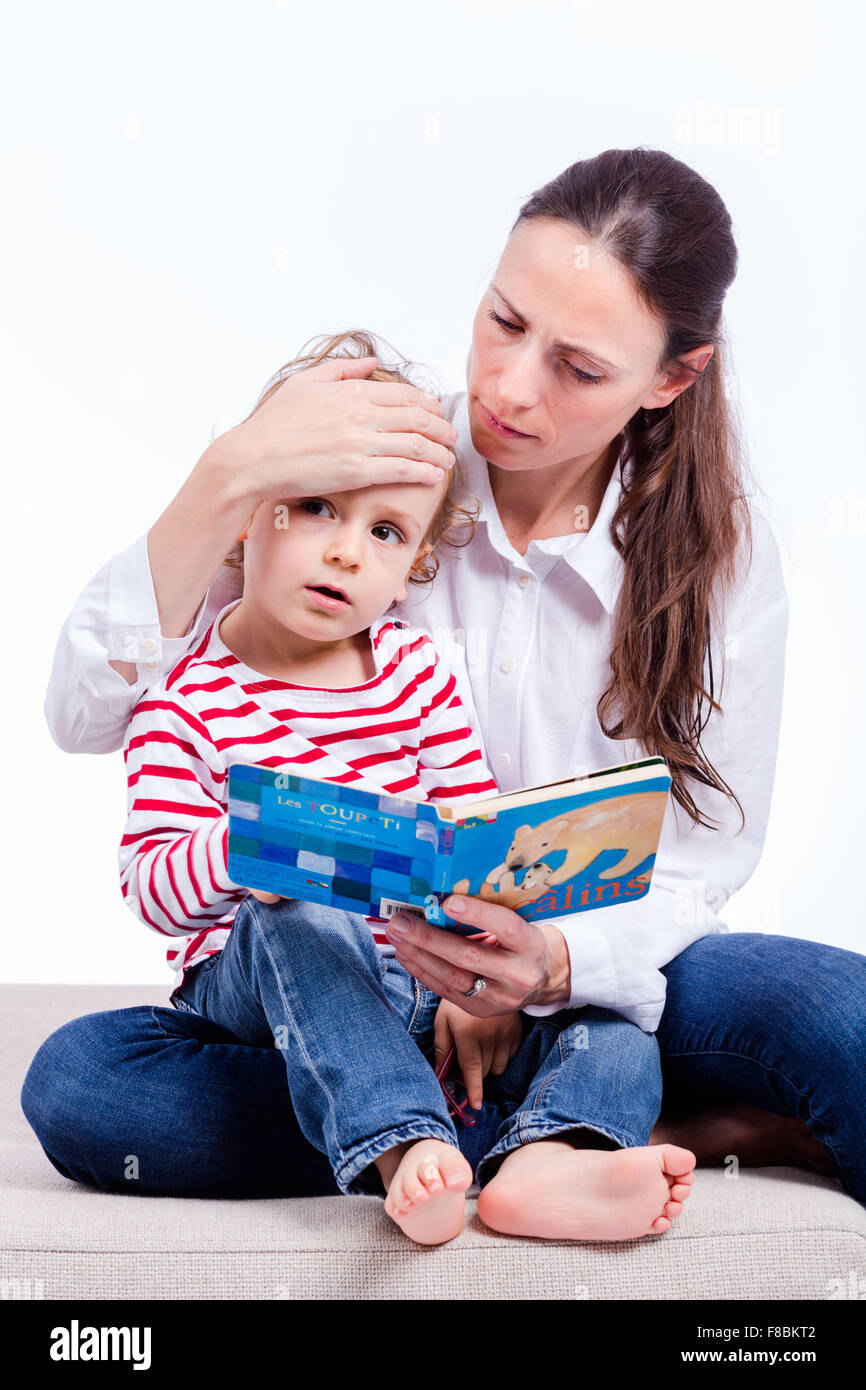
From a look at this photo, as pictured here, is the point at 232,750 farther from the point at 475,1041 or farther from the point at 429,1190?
the point at 429,1190

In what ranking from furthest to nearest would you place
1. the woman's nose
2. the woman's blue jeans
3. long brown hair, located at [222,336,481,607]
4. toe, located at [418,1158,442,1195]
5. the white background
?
the white background, long brown hair, located at [222,336,481,607], the woman's nose, the woman's blue jeans, toe, located at [418,1158,442,1195]

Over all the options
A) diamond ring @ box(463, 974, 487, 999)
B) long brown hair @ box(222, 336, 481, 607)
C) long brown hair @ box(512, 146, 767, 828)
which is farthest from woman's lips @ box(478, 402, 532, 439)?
diamond ring @ box(463, 974, 487, 999)

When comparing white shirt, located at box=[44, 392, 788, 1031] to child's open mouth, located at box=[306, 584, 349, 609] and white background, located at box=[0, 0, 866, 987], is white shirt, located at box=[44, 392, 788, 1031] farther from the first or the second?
white background, located at box=[0, 0, 866, 987]

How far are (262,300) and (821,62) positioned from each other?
130cm

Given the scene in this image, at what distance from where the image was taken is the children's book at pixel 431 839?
1.36m

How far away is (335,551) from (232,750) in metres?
0.26

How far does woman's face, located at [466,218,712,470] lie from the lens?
174 centimetres

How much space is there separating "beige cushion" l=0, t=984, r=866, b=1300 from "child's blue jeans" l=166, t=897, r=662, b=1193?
0.08 metres

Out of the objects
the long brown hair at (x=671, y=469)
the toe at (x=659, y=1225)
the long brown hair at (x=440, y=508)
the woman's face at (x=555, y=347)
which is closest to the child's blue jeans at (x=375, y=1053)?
the toe at (x=659, y=1225)

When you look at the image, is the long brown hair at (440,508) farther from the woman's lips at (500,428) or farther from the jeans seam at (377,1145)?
the jeans seam at (377,1145)

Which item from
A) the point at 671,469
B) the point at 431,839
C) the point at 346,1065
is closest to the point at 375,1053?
the point at 346,1065

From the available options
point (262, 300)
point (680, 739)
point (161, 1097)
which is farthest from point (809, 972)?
point (262, 300)

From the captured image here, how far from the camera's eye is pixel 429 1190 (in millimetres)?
1351
